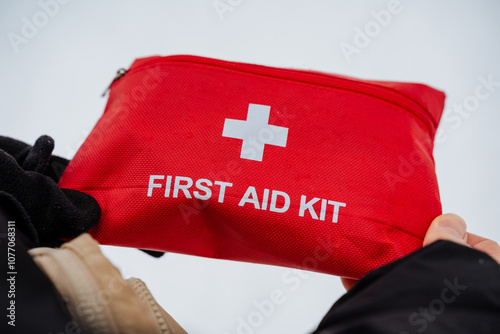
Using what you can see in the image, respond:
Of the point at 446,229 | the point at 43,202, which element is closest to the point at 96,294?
the point at 43,202

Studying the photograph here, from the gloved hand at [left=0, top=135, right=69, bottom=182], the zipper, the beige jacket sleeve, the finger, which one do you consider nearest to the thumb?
the finger

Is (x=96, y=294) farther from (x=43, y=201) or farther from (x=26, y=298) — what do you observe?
(x=43, y=201)

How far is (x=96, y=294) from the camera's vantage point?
1.18 feet

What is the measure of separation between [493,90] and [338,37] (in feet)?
1.08

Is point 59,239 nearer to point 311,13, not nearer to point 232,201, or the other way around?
point 232,201

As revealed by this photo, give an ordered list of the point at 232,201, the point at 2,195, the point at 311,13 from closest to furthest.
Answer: the point at 2,195
the point at 232,201
the point at 311,13

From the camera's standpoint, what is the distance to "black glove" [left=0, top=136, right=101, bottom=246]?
51 cm

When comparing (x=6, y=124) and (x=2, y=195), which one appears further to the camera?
(x=6, y=124)

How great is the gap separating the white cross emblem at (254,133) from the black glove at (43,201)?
0.65 feet

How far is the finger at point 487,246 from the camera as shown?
525 millimetres

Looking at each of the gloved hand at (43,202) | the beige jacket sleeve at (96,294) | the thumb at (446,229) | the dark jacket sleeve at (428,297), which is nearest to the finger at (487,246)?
the thumb at (446,229)

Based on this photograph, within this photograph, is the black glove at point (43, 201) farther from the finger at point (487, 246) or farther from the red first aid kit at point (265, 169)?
the finger at point (487, 246)

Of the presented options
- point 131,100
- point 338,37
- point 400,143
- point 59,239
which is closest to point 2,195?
point 59,239

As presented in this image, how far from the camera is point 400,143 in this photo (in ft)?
1.99
